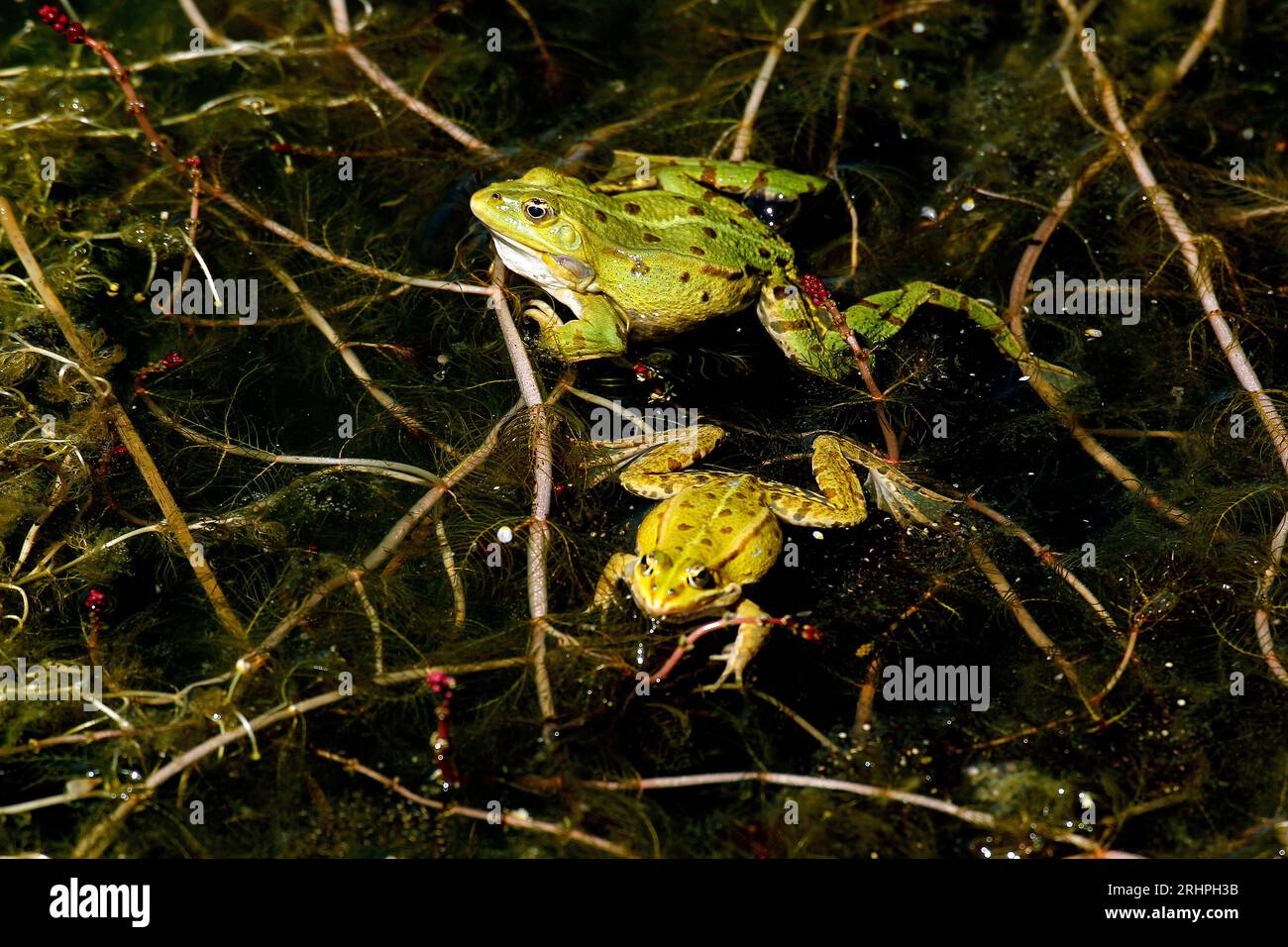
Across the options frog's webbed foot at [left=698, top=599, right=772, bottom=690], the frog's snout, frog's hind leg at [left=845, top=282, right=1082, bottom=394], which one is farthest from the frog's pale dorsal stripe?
the frog's snout

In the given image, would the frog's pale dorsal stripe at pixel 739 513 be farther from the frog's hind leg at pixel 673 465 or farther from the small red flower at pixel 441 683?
the small red flower at pixel 441 683

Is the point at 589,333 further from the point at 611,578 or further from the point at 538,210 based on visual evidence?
the point at 611,578

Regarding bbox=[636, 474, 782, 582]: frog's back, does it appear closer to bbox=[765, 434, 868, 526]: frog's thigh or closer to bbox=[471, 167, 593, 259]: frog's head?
bbox=[765, 434, 868, 526]: frog's thigh

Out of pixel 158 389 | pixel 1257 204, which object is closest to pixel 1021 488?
pixel 1257 204

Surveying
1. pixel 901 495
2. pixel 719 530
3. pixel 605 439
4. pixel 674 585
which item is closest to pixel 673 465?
pixel 605 439

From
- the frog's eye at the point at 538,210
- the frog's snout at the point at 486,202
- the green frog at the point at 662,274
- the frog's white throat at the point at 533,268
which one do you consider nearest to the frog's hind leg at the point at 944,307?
the green frog at the point at 662,274

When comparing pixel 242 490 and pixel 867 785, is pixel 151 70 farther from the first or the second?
pixel 867 785

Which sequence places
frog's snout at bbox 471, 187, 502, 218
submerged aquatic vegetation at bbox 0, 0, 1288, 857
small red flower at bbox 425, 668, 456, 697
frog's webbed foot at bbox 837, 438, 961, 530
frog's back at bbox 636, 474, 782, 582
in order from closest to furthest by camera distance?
small red flower at bbox 425, 668, 456, 697 → submerged aquatic vegetation at bbox 0, 0, 1288, 857 → frog's back at bbox 636, 474, 782, 582 → frog's webbed foot at bbox 837, 438, 961, 530 → frog's snout at bbox 471, 187, 502, 218
